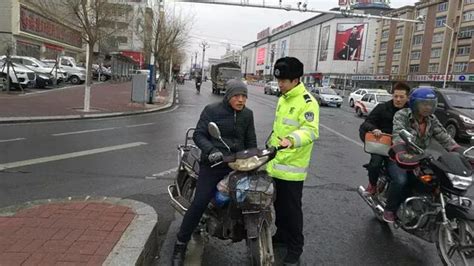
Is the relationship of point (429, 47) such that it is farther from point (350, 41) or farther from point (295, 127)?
point (295, 127)

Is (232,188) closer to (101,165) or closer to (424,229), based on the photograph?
(424,229)

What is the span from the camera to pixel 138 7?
31.2 meters

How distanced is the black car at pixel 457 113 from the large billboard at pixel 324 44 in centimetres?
9943

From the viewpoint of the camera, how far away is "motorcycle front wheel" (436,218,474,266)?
3.85 meters

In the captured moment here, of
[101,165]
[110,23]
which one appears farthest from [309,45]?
[101,165]

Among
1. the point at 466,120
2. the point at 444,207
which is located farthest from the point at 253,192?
the point at 466,120

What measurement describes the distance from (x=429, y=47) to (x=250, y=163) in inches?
3488

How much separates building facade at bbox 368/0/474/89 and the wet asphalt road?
56208mm

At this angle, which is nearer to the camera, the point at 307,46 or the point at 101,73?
the point at 101,73

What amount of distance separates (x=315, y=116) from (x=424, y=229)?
65.8 inches

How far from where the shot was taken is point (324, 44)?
115 metres

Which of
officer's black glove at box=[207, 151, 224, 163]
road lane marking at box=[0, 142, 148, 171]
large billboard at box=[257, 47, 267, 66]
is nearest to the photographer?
officer's black glove at box=[207, 151, 224, 163]

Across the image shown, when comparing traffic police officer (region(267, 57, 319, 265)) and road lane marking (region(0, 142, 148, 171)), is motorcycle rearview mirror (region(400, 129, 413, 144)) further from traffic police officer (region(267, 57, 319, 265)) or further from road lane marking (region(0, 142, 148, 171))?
road lane marking (region(0, 142, 148, 171))

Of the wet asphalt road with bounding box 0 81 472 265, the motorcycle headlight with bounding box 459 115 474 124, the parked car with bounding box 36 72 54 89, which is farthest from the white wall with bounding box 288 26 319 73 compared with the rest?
the wet asphalt road with bounding box 0 81 472 265
